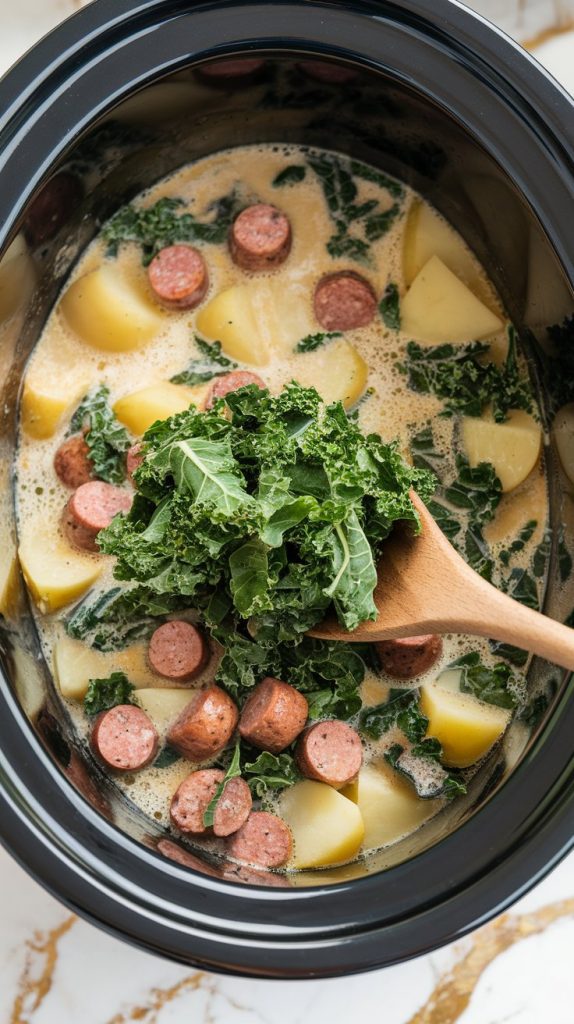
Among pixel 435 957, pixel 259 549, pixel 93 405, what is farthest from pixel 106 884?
pixel 93 405

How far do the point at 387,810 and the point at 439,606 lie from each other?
59 centimetres

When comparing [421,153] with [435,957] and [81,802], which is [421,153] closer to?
[81,802]

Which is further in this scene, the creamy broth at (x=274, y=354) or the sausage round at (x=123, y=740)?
the creamy broth at (x=274, y=354)

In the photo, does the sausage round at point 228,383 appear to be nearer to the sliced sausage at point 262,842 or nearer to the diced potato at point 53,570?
the diced potato at point 53,570

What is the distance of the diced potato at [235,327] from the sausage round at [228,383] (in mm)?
62

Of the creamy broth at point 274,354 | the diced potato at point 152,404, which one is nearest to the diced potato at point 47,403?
the creamy broth at point 274,354

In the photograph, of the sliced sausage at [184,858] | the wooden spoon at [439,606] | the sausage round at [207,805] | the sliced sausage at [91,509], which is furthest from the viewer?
the sliced sausage at [91,509]

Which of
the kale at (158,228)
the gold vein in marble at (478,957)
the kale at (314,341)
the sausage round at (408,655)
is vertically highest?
the kale at (158,228)

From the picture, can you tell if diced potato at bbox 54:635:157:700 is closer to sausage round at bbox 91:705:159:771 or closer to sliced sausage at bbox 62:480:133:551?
sausage round at bbox 91:705:159:771

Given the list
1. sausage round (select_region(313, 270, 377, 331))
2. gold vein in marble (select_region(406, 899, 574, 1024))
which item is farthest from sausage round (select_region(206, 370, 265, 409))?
gold vein in marble (select_region(406, 899, 574, 1024))

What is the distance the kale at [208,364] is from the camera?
8.85 ft

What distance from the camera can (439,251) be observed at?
2.76 metres

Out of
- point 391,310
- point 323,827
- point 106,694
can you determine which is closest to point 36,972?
point 106,694

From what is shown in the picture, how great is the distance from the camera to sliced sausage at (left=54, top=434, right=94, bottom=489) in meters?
2.62
